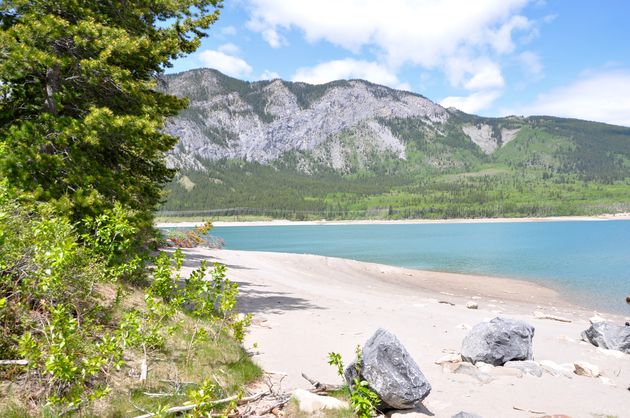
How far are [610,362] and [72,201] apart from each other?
15.4 meters

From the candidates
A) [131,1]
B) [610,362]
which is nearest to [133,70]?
→ [131,1]

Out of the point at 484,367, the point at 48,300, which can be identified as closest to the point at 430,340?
the point at 484,367

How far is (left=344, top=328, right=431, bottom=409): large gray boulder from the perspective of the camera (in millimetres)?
7320

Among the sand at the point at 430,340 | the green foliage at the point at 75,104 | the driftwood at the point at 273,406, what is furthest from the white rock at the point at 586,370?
the green foliage at the point at 75,104

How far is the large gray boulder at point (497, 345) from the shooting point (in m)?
10.7

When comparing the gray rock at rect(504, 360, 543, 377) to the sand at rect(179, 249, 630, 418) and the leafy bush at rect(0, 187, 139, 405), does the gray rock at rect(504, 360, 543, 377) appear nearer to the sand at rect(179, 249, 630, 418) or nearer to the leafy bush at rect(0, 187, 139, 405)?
the sand at rect(179, 249, 630, 418)

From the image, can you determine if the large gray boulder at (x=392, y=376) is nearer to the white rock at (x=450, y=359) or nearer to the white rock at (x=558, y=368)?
the white rock at (x=450, y=359)

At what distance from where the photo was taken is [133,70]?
1330 cm

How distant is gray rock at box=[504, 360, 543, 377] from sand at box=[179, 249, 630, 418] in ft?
0.81

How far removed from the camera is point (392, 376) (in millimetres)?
7402

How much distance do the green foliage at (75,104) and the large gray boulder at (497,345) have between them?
9.43 metres

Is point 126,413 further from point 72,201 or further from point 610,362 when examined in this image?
point 610,362

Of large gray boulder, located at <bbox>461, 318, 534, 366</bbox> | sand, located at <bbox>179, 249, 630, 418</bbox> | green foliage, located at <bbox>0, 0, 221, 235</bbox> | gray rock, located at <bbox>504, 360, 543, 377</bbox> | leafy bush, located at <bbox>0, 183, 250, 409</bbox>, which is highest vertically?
green foliage, located at <bbox>0, 0, 221, 235</bbox>

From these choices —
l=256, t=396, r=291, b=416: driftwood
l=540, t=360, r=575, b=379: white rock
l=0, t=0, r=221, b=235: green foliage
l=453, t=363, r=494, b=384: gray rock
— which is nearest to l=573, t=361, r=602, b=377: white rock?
l=540, t=360, r=575, b=379: white rock
